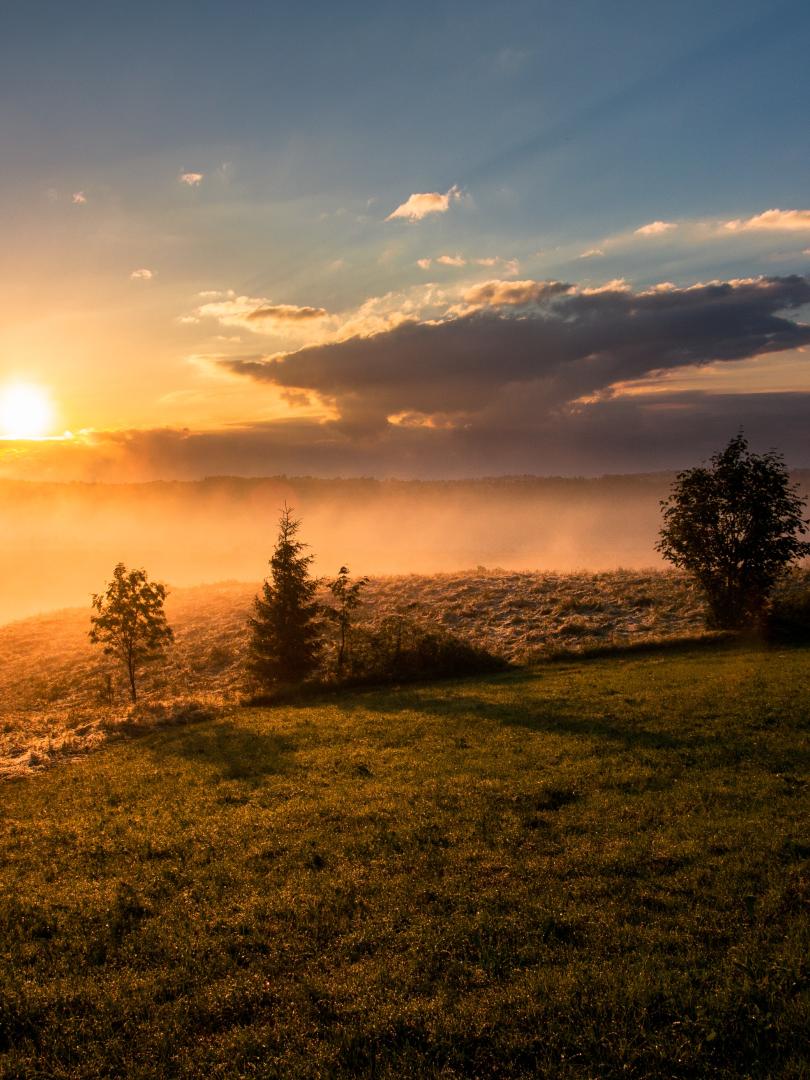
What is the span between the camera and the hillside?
1554 inches

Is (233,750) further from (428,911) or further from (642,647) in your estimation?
(642,647)

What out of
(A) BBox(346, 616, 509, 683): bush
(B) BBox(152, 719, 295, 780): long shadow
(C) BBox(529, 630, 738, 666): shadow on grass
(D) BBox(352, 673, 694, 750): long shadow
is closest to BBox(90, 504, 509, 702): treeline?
(A) BBox(346, 616, 509, 683): bush

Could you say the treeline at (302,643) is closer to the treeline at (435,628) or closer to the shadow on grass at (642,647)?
the treeline at (435,628)

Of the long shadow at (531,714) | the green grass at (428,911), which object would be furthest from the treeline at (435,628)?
the green grass at (428,911)

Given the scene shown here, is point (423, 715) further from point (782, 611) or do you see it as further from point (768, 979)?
point (782, 611)

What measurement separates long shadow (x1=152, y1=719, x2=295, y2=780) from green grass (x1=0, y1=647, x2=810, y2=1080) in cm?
40

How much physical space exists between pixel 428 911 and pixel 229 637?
6053cm

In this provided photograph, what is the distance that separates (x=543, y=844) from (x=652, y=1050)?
6615mm

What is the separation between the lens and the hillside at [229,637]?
3947 cm

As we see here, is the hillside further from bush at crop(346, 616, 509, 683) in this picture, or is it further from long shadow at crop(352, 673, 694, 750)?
long shadow at crop(352, 673, 694, 750)

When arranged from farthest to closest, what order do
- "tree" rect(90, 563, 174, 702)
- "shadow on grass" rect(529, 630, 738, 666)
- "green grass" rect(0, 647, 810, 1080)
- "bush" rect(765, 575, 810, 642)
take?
"tree" rect(90, 563, 174, 702) → "shadow on grass" rect(529, 630, 738, 666) → "bush" rect(765, 575, 810, 642) → "green grass" rect(0, 647, 810, 1080)

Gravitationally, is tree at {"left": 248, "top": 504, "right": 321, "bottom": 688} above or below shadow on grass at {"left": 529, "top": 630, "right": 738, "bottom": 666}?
above

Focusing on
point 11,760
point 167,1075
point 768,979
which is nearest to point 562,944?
point 768,979

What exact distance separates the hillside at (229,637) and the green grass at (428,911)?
14789 millimetres
